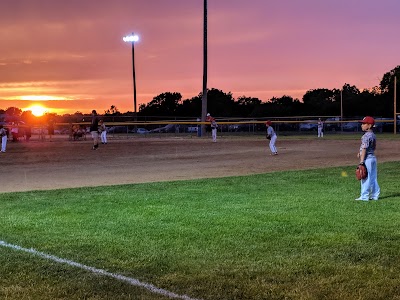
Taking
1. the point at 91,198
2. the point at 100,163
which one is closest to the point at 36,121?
the point at 100,163

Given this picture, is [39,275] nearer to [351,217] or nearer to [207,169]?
[351,217]

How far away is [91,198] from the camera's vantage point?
39.6 ft

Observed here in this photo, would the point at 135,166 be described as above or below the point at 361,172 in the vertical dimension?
below

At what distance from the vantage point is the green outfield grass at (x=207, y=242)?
226 inches

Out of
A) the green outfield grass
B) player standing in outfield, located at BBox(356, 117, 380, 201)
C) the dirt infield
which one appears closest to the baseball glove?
player standing in outfield, located at BBox(356, 117, 380, 201)

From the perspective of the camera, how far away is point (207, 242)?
773 centimetres

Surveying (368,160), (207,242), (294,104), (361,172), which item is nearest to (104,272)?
(207,242)

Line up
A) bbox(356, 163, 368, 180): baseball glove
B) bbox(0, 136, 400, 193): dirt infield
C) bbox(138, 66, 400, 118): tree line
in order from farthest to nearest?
bbox(138, 66, 400, 118): tree line
bbox(0, 136, 400, 193): dirt infield
bbox(356, 163, 368, 180): baseball glove

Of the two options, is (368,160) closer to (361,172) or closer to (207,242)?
(361,172)

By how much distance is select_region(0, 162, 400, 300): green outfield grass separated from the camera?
5.73 m

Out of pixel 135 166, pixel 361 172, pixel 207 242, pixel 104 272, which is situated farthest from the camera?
pixel 135 166

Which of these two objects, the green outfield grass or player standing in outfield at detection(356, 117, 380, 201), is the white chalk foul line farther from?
player standing in outfield at detection(356, 117, 380, 201)

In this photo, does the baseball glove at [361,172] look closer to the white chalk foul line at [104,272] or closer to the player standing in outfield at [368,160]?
the player standing in outfield at [368,160]

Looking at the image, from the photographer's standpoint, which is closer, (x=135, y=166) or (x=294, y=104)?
(x=135, y=166)
